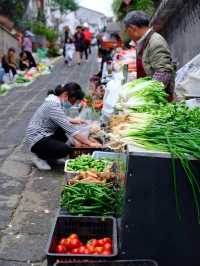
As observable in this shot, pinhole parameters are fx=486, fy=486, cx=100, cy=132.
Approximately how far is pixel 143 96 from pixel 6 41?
72.9ft

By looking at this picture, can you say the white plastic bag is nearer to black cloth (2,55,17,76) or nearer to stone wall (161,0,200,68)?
stone wall (161,0,200,68)

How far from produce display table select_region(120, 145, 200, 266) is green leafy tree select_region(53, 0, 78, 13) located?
170 feet

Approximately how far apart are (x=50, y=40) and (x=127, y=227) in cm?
3381

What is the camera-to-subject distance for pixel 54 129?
25.5 feet

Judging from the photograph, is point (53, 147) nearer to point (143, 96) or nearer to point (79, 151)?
point (79, 151)

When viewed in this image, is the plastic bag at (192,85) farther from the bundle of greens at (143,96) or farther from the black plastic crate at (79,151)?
the black plastic crate at (79,151)

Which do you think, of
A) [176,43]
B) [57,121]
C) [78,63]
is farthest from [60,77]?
[57,121]

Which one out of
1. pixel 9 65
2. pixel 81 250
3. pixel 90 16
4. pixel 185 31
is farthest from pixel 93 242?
pixel 90 16

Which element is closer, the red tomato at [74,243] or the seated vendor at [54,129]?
the red tomato at [74,243]

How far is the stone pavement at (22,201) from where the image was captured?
493 centimetres

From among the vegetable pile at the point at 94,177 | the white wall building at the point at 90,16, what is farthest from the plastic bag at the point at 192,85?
the white wall building at the point at 90,16

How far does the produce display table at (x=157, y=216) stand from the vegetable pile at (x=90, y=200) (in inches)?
27.3

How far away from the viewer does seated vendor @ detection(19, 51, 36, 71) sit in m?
24.3

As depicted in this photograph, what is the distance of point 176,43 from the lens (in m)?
12.0
